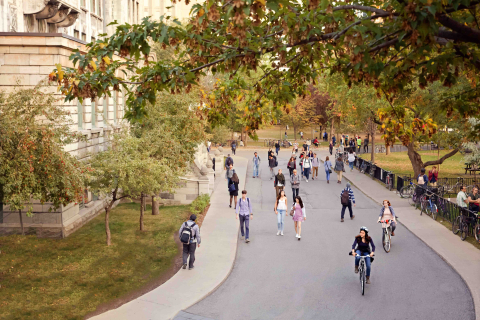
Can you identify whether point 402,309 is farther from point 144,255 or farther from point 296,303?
point 144,255

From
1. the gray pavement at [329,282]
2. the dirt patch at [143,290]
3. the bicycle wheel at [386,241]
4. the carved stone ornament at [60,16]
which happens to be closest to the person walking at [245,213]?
the gray pavement at [329,282]

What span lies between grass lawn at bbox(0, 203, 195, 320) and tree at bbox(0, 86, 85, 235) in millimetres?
1911

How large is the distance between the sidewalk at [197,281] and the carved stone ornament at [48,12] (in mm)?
12823

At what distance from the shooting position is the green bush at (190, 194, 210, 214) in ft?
69.4

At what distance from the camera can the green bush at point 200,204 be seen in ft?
69.4

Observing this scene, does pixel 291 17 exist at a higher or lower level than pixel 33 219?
higher

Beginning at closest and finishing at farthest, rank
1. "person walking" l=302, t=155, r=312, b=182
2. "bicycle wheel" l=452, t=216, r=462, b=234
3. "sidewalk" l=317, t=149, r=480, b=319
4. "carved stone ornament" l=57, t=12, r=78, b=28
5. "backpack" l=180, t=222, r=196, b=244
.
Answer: "sidewalk" l=317, t=149, r=480, b=319 < "backpack" l=180, t=222, r=196, b=244 < "bicycle wheel" l=452, t=216, r=462, b=234 < "carved stone ornament" l=57, t=12, r=78, b=28 < "person walking" l=302, t=155, r=312, b=182

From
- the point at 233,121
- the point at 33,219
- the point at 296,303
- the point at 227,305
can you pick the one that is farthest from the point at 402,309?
the point at 233,121

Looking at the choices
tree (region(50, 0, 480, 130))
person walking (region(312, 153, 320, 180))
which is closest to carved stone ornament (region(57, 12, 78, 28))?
person walking (region(312, 153, 320, 180))

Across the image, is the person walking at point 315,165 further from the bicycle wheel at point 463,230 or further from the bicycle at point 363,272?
the bicycle at point 363,272

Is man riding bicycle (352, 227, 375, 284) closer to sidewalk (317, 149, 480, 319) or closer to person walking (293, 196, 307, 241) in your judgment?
sidewalk (317, 149, 480, 319)

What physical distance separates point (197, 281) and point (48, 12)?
17.3 meters

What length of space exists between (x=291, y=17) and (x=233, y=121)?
5387 cm

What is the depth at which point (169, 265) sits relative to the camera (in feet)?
46.0
